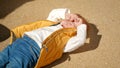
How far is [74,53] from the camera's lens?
5.28 ft

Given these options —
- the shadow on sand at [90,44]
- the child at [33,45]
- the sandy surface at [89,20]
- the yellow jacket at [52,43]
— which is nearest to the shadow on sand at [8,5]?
the sandy surface at [89,20]

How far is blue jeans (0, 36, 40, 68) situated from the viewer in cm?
134

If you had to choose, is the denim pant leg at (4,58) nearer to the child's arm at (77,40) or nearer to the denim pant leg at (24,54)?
the denim pant leg at (24,54)

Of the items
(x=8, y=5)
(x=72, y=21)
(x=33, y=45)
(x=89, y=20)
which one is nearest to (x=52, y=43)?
(x=33, y=45)

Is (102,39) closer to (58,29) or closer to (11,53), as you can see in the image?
(58,29)

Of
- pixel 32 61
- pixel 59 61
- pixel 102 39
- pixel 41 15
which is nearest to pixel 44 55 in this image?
pixel 32 61

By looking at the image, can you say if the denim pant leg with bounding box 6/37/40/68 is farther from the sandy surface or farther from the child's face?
the child's face

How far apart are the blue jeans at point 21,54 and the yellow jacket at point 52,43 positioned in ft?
0.18

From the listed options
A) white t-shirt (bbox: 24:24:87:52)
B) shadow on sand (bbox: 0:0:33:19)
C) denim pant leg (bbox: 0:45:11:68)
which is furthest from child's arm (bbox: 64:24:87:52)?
shadow on sand (bbox: 0:0:33:19)

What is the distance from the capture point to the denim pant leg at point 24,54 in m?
1.34

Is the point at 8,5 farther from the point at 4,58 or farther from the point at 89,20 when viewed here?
the point at 4,58

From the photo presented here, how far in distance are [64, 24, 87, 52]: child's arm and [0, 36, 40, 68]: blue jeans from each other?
207 millimetres

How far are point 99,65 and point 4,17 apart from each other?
93 cm

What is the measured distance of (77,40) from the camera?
147 centimetres
